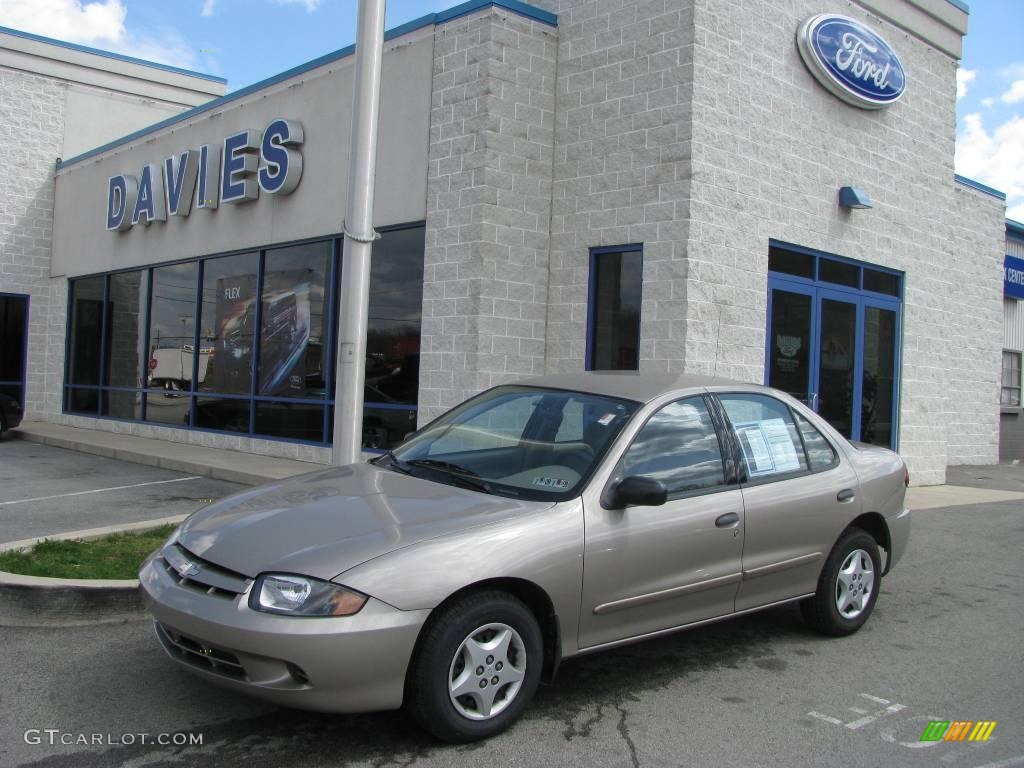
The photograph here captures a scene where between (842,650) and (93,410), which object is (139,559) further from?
(93,410)

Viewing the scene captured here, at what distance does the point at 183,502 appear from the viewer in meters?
9.71

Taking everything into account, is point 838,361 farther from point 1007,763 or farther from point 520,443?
point 1007,763

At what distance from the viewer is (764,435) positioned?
526cm

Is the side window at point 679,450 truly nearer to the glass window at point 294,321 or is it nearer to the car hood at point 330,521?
the car hood at point 330,521

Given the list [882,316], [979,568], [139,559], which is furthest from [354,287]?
[882,316]

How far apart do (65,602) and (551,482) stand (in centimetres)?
303

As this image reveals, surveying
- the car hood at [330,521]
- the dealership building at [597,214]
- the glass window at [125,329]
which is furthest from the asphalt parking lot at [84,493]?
the car hood at [330,521]

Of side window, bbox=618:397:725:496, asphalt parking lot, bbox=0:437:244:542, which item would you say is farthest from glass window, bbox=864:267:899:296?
asphalt parking lot, bbox=0:437:244:542

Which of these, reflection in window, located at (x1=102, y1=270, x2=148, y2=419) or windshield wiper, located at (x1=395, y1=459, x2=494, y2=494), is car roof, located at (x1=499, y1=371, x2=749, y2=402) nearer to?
windshield wiper, located at (x1=395, y1=459, x2=494, y2=494)

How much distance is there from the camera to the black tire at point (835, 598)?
213 inches

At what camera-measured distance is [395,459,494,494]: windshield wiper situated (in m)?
4.47

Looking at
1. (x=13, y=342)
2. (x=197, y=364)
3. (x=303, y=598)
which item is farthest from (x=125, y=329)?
(x=303, y=598)

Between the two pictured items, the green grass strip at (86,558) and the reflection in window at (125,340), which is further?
the reflection in window at (125,340)

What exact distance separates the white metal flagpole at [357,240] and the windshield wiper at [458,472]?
89.2 inches
